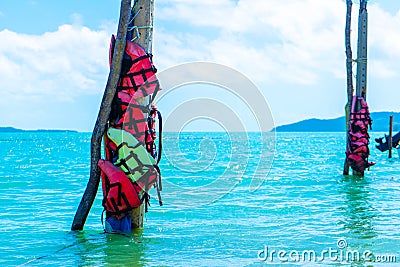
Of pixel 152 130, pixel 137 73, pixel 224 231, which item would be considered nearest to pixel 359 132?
pixel 224 231

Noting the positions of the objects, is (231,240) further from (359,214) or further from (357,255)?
(359,214)

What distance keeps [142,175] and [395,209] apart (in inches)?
261

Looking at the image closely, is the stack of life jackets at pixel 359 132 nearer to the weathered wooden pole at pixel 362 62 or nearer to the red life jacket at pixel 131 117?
the weathered wooden pole at pixel 362 62

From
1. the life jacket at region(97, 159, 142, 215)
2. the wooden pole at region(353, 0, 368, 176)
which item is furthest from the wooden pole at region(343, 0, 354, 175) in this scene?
the life jacket at region(97, 159, 142, 215)

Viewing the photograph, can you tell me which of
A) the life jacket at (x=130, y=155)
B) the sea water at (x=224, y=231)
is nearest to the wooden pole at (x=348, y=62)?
the sea water at (x=224, y=231)

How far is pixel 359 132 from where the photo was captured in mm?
17312

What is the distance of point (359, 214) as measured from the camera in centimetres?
1170

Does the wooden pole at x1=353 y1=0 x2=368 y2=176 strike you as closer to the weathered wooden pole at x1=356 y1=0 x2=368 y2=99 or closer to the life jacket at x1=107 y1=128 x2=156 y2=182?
the weathered wooden pole at x1=356 y1=0 x2=368 y2=99

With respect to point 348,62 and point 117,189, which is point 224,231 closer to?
point 117,189

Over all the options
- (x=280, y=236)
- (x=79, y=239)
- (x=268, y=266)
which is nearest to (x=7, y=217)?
(x=79, y=239)

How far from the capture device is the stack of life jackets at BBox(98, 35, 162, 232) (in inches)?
321

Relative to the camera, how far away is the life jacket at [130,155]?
8156mm

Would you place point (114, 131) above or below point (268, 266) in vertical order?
above

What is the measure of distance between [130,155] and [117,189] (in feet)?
1.73
